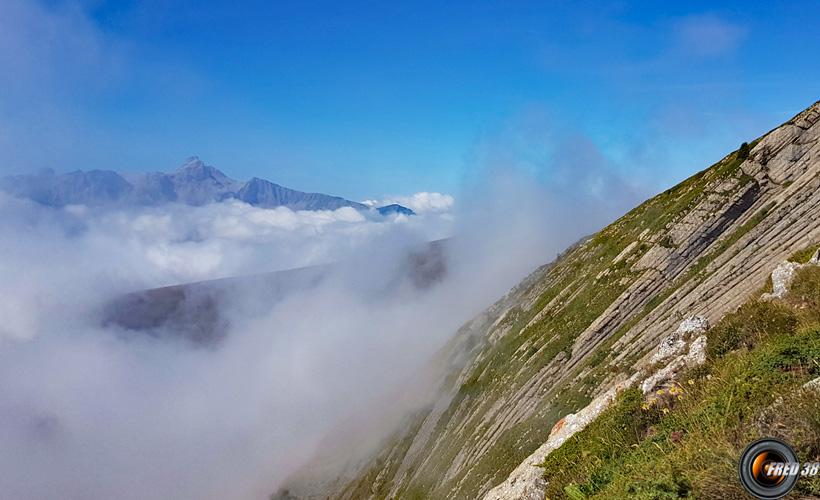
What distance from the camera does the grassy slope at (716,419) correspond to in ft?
27.9

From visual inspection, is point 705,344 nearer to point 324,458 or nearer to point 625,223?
point 625,223

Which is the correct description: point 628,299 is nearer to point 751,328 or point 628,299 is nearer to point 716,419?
point 751,328

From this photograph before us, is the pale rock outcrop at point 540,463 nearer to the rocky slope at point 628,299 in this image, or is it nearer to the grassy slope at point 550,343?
the rocky slope at point 628,299

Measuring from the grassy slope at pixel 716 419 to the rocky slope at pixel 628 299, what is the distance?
60.0ft

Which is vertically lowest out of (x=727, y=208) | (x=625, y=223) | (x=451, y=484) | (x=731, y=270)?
(x=451, y=484)

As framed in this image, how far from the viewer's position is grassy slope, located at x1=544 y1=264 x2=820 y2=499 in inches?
335

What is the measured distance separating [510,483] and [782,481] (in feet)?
43.1

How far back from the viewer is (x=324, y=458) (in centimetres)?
19000

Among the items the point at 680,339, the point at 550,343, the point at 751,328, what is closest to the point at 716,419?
the point at 751,328

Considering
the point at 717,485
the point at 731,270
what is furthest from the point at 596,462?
the point at 731,270

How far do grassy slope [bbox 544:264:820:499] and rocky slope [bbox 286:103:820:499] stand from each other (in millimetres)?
18276

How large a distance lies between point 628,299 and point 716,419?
58640mm

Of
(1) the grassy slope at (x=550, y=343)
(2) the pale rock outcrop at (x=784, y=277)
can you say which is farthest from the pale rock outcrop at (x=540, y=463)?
(1) the grassy slope at (x=550, y=343)

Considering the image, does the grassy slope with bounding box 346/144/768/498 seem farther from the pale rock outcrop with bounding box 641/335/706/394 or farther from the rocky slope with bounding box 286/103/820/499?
the pale rock outcrop with bounding box 641/335/706/394
